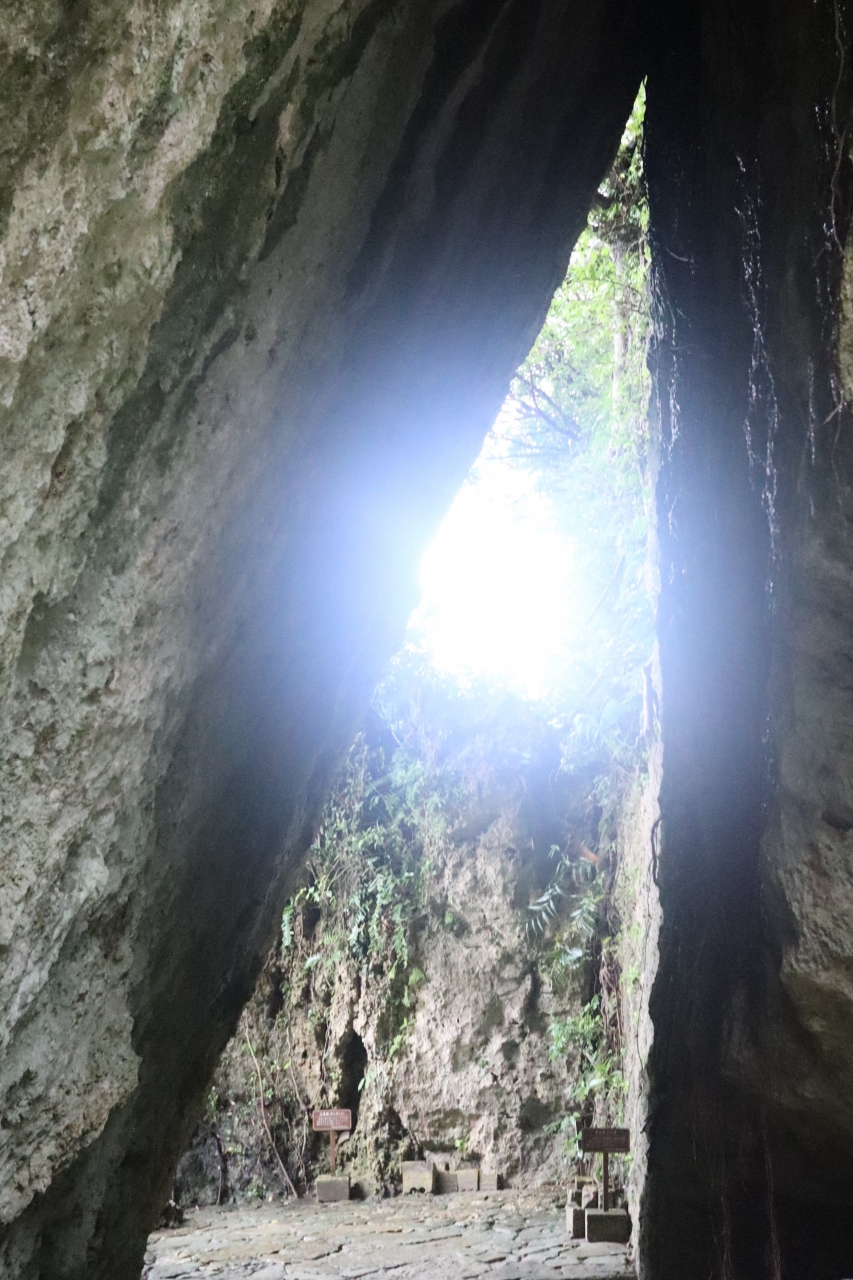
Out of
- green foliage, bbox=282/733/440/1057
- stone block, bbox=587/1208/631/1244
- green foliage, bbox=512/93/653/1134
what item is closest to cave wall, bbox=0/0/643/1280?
green foliage, bbox=512/93/653/1134

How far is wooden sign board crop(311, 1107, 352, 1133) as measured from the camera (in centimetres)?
905

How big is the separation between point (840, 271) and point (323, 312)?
4.77 ft

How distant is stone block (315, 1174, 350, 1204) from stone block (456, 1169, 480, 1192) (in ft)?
3.57

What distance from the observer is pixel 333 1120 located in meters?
9.07

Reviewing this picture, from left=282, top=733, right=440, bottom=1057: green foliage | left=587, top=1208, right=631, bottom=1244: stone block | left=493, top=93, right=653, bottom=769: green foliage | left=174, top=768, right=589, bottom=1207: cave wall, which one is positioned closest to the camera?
left=587, top=1208, right=631, bottom=1244: stone block

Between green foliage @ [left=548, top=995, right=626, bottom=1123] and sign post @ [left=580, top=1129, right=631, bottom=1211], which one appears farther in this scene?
green foliage @ [left=548, top=995, right=626, bottom=1123]

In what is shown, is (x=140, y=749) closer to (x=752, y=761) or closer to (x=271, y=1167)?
(x=752, y=761)

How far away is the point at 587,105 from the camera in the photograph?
167 inches

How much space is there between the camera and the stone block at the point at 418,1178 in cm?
894

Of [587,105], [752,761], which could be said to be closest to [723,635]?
[752,761]

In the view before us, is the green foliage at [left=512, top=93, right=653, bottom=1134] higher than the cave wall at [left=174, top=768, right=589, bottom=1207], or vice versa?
the green foliage at [left=512, top=93, right=653, bottom=1134]

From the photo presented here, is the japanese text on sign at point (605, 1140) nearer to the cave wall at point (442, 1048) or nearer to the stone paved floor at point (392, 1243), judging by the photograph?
the stone paved floor at point (392, 1243)

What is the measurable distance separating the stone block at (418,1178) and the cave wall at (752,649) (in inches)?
191

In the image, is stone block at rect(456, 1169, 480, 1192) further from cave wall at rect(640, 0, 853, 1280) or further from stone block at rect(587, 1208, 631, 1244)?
cave wall at rect(640, 0, 853, 1280)
